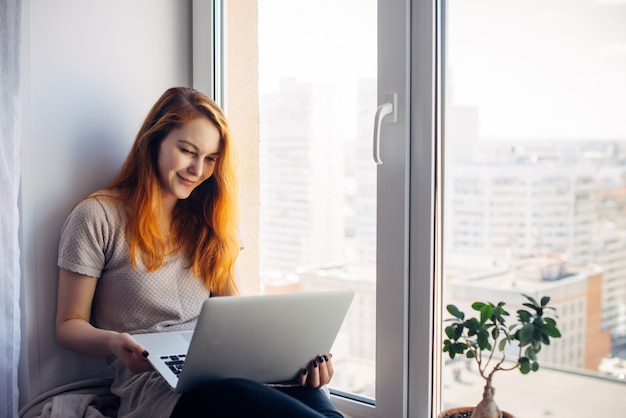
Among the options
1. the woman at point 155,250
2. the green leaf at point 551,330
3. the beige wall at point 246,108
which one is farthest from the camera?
the beige wall at point 246,108

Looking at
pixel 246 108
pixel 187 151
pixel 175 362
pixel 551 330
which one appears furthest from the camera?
pixel 246 108

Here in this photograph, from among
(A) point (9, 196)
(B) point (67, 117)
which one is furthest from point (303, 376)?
(B) point (67, 117)

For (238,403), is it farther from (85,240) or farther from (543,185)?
(543,185)

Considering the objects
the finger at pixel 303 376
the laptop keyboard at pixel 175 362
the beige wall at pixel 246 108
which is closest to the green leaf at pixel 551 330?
the finger at pixel 303 376

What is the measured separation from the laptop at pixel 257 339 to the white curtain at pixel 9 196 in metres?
0.31

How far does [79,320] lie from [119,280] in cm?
12

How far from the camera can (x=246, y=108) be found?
1966 mm

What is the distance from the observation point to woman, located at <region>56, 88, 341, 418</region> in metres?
1.45

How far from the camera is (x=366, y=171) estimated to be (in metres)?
1.66

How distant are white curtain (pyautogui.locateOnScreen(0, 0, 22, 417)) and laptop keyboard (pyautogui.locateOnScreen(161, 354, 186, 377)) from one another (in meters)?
0.34

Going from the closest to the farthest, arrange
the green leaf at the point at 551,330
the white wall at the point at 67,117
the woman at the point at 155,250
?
the green leaf at the point at 551,330 → the woman at the point at 155,250 → the white wall at the point at 67,117

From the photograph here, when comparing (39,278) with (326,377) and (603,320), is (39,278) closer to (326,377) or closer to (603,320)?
(326,377)

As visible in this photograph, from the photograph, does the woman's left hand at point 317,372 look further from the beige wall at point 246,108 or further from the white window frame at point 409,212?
the beige wall at point 246,108

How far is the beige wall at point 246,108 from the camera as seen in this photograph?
194cm
